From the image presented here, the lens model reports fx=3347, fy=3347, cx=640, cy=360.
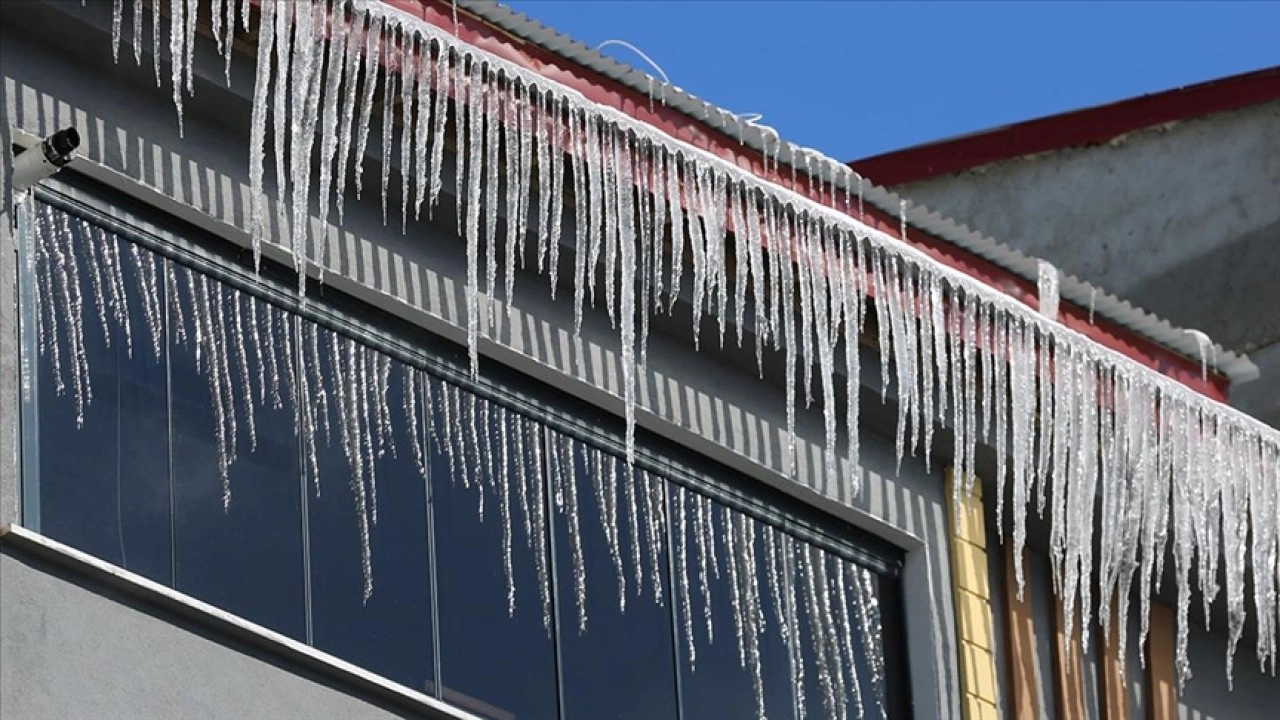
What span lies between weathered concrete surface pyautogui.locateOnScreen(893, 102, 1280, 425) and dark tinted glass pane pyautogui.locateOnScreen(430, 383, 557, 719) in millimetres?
6911

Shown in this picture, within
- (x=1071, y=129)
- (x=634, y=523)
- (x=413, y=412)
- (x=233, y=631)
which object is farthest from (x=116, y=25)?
(x=1071, y=129)

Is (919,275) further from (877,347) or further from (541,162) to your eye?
(541,162)

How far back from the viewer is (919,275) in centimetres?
1250

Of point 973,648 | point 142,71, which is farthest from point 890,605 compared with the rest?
point 142,71

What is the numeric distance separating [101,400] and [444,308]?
5.13 ft

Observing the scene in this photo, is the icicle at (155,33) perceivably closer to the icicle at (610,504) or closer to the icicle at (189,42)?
the icicle at (189,42)

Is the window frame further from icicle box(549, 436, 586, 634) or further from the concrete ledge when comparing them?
the concrete ledge

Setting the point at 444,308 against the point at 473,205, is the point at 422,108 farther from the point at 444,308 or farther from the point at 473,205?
the point at 444,308

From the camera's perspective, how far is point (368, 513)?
35.6 feet

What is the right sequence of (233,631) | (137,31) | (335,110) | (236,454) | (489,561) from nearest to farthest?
1. (233,631)
2. (236,454)
3. (137,31)
4. (335,110)
5. (489,561)

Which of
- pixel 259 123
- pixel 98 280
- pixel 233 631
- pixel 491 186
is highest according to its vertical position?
pixel 491 186

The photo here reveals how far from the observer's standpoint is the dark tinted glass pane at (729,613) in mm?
11852

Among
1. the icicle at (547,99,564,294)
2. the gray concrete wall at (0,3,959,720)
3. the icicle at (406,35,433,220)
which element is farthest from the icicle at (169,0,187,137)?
the icicle at (547,99,564,294)

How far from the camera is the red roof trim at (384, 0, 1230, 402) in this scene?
11.4m
